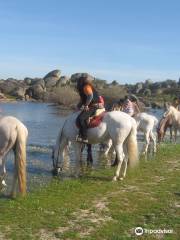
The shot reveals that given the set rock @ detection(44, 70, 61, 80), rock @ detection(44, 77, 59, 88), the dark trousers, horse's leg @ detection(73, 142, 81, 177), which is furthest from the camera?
rock @ detection(44, 70, 61, 80)

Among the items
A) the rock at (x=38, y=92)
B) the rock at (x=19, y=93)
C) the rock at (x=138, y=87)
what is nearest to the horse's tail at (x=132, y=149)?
the rock at (x=19, y=93)

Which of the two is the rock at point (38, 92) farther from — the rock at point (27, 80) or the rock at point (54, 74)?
the rock at point (54, 74)

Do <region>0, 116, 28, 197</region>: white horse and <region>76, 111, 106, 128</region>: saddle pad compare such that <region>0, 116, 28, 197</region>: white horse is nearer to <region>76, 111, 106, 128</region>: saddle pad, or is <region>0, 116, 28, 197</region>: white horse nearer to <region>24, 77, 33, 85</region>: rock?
<region>76, 111, 106, 128</region>: saddle pad

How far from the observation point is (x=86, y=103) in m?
13.2

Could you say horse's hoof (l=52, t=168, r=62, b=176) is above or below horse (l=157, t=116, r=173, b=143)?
below

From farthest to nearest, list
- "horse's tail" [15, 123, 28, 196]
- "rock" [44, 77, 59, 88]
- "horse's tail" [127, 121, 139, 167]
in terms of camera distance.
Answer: "rock" [44, 77, 59, 88] < "horse's tail" [127, 121, 139, 167] < "horse's tail" [15, 123, 28, 196]

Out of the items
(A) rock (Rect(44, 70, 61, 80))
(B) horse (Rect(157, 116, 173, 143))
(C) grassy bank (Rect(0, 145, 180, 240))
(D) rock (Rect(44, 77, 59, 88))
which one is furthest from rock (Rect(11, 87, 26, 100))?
(C) grassy bank (Rect(0, 145, 180, 240))

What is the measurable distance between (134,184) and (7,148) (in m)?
3.87

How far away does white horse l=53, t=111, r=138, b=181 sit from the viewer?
13.0 meters

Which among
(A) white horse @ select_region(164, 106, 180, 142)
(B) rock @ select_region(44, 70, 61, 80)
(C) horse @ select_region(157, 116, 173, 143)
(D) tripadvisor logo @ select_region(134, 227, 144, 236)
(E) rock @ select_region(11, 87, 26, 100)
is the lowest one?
A: (E) rock @ select_region(11, 87, 26, 100)

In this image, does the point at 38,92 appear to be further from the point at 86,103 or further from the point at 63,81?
the point at 86,103

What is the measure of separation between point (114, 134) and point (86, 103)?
1.22 m

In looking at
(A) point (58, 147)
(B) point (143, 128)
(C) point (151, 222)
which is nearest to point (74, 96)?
(B) point (143, 128)

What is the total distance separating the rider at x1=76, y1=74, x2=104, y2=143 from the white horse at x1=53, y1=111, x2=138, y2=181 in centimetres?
18
